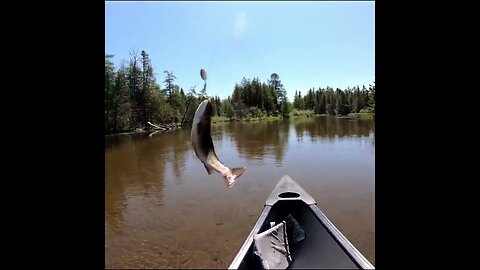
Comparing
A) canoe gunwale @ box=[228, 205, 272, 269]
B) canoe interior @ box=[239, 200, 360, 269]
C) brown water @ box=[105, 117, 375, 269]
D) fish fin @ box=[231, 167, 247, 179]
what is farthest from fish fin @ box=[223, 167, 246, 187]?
canoe interior @ box=[239, 200, 360, 269]

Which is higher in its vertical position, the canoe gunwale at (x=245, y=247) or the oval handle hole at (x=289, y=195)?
the oval handle hole at (x=289, y=195)

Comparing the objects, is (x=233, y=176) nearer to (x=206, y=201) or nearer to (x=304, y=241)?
(x=304, y=241)

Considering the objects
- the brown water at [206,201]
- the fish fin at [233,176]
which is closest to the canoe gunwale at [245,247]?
the brown water at [206,201]

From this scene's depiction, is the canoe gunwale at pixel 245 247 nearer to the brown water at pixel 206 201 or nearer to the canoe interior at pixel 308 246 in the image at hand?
the canoe interior at pixel 308 246

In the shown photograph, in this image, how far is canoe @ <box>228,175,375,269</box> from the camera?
155 inches

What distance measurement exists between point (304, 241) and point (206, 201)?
15.7 ft

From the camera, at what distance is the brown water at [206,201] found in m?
6.22

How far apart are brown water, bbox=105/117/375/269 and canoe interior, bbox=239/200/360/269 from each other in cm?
124

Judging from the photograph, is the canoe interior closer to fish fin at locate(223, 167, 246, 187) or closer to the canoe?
the canoe
